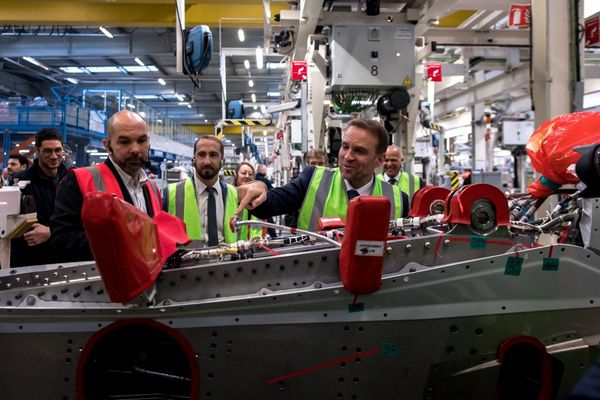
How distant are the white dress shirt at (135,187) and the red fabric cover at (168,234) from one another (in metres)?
0.58

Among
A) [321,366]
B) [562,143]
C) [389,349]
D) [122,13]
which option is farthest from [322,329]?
[122,13]

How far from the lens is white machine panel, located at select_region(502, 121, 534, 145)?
37.5 ft

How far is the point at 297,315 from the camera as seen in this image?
1888mm

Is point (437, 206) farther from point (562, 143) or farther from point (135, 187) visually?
point (135, 187)

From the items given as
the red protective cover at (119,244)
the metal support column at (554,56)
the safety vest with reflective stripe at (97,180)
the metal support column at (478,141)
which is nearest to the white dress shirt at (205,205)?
the safety vest with reflective stripe at (97,180)

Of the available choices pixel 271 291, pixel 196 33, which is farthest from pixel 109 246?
pixel 196 33

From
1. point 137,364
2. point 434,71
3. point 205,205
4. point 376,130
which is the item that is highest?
point 434,71

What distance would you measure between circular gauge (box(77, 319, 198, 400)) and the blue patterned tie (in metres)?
1.58

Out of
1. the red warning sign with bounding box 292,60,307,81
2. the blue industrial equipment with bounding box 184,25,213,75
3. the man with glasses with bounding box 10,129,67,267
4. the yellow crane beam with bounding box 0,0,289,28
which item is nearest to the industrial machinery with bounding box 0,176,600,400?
the man with glasses with bounding box 10,129,67,267

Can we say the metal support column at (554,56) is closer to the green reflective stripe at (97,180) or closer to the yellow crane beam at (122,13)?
the green reflective stripe at (97,180)

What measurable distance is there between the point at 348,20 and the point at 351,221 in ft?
12.8

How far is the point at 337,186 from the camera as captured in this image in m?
2.93

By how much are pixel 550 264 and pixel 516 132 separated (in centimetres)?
1052

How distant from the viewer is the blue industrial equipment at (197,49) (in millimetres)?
4641
